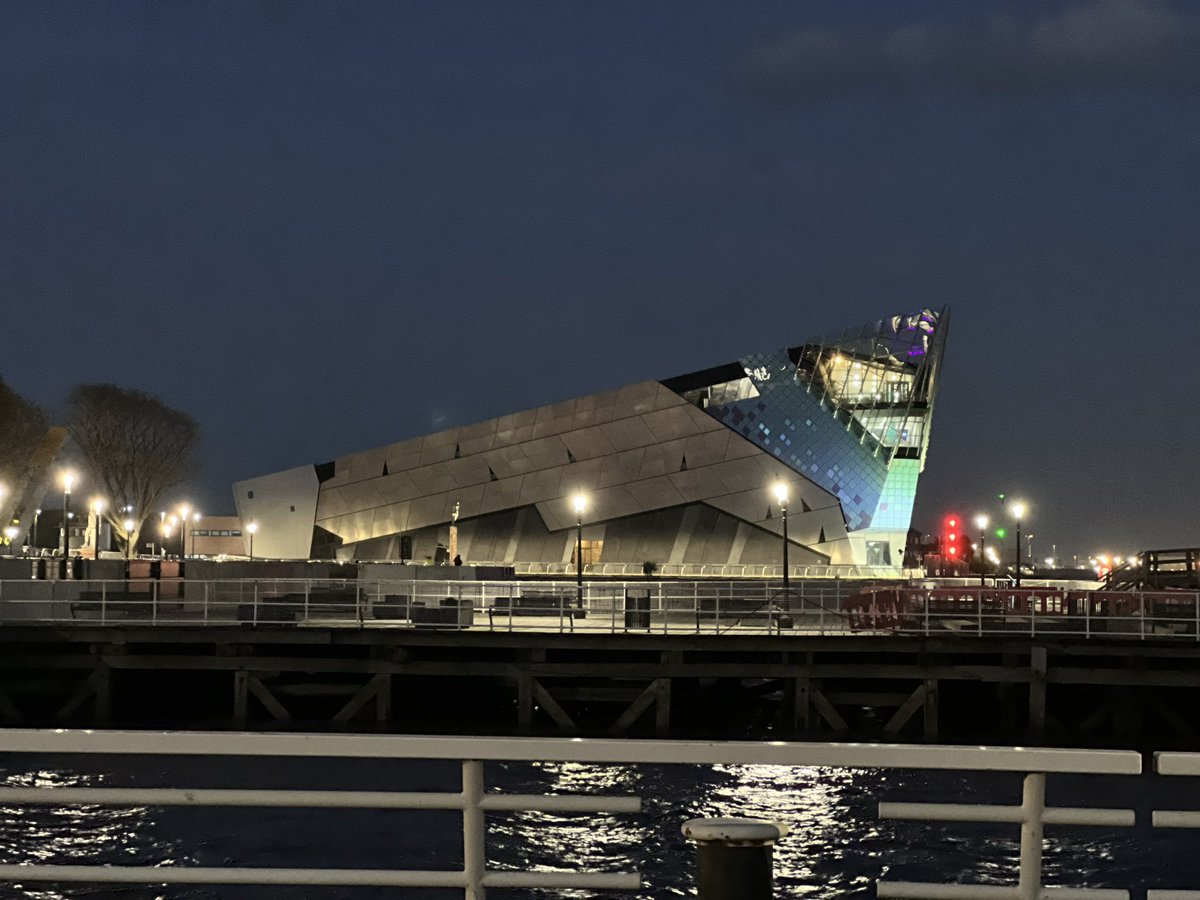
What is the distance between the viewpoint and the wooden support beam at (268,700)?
3662 centimetres

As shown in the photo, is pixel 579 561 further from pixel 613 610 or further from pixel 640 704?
pixel 640 704

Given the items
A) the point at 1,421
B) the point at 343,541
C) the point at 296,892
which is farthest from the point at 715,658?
the point at 1,421

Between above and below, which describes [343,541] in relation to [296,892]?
above

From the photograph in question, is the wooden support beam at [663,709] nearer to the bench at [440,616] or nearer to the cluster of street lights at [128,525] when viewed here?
the bench at [440,616]

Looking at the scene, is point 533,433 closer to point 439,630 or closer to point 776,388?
point 776,388

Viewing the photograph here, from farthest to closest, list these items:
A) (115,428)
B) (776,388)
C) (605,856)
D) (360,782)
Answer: (115,428) < (776,388) < (360,782) < (605,856)

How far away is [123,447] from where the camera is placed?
97312mm

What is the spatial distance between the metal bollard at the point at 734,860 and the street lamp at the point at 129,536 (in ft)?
285

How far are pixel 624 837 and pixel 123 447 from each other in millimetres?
80853

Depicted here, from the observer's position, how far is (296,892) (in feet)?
59.7

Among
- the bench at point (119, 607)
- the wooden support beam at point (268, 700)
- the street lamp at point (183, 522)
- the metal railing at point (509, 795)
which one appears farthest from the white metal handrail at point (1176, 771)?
the street lamp at point (183, 522)

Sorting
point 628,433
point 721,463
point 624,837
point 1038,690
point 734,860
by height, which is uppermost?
point 628,433

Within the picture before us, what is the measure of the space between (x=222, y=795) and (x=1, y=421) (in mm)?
82340

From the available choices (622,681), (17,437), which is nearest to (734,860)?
(622,681)
